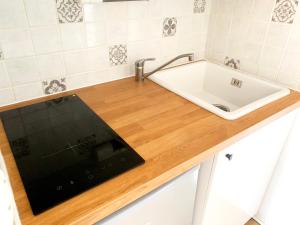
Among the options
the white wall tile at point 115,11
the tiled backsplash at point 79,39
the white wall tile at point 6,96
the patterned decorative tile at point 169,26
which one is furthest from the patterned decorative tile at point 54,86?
the patterned decorative tile at point 169,26

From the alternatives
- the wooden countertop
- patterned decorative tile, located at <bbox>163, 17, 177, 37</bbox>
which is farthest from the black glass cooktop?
patterned decorative tile, located at <bbox>163, 17, 177, 37</bbox>

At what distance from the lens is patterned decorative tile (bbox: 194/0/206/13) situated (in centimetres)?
132

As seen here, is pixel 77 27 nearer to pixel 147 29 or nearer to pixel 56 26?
pixel 56 26

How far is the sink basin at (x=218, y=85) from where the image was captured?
3.92 ft

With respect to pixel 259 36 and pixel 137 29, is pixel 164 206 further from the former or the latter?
pixel 259 36

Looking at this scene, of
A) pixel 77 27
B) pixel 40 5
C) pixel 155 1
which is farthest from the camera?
pixel 155 1

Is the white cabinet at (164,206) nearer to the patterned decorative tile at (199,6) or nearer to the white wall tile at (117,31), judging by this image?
the white wall tile at (117,31)

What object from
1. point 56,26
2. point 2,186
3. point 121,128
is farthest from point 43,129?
point 2,186

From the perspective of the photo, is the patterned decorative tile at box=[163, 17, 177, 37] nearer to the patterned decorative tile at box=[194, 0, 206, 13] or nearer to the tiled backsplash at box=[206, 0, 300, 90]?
the patterned decorative tile at box=[194, 0, 206, 13]

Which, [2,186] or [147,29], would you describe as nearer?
[2,186]

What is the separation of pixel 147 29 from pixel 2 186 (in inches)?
40.2

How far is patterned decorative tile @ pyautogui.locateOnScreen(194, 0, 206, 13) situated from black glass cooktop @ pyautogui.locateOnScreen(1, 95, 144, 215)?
0.83m

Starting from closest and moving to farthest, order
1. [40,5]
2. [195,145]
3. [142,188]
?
[142,188] < [195,145] < [40,5]

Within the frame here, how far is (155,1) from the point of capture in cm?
117
